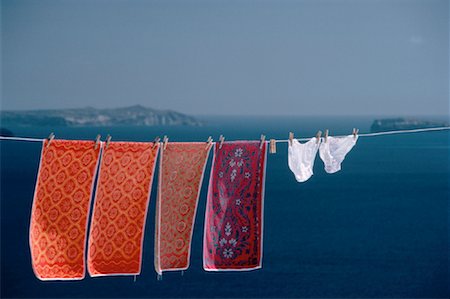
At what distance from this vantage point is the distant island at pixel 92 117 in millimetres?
65938

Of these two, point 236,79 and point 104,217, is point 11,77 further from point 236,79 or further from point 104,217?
point 104,217

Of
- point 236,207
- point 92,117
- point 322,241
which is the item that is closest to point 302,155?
point 236,207

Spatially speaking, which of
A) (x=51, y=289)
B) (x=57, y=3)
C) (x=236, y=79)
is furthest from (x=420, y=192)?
(x=57, y=3)

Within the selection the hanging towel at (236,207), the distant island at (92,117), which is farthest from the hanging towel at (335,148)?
the distant island at (92,117)

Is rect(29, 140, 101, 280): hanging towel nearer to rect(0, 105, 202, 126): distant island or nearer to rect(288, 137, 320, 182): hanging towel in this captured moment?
rect(288, 137, 320, 182): hanging towel

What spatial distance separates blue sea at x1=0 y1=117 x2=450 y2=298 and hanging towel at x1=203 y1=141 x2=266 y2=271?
22314 mm

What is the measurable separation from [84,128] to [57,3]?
490 inches

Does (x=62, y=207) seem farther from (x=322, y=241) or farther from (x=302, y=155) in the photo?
(x=322, y=241)

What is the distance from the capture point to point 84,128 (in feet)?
226

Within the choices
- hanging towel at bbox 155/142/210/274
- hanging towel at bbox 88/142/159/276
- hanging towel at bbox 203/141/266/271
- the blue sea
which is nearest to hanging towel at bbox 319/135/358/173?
hanging towel at bbox 203/141/266/271

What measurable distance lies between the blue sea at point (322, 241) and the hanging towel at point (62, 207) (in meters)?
22.7

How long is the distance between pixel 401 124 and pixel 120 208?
59.0 m

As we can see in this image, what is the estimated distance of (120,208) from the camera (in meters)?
5.34

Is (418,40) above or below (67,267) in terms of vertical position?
above
